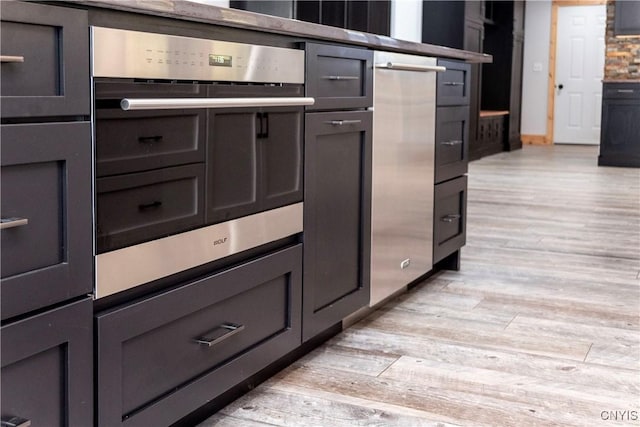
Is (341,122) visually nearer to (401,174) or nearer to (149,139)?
(401,174)

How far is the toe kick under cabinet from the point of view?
10.4ft

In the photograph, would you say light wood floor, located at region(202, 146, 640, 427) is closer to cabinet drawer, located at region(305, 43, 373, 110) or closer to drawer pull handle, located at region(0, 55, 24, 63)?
cabinet drawer, located at region(305, 43, 373, 110)

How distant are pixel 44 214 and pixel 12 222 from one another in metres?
0.07

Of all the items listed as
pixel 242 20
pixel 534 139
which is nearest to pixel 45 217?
pixel 242 20

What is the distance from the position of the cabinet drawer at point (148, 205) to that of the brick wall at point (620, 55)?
809cm

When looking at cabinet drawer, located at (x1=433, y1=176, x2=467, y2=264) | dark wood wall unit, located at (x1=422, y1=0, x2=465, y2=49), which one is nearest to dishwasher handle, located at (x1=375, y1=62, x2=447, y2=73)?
cabinet drawer, located at (x1=433, y1=176, x2=467, y2=264)

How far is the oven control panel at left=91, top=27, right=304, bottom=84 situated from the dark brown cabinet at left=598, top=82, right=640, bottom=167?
7171mm

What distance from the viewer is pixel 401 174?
2.79m

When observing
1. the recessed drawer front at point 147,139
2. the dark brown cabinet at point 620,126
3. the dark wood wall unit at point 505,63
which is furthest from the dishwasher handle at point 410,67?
the dark wood wall unit at point 505,63

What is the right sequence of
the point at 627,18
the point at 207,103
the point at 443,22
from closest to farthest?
the point at 207,103 < the point at 443,22 < the point at 627,18

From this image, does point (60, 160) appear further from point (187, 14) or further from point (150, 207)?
point (187, 14)

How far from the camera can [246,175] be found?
184 centimetres

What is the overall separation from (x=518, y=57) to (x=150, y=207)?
390 inches

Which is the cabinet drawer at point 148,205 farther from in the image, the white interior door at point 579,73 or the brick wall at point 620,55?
the white interior door at point 579,73
